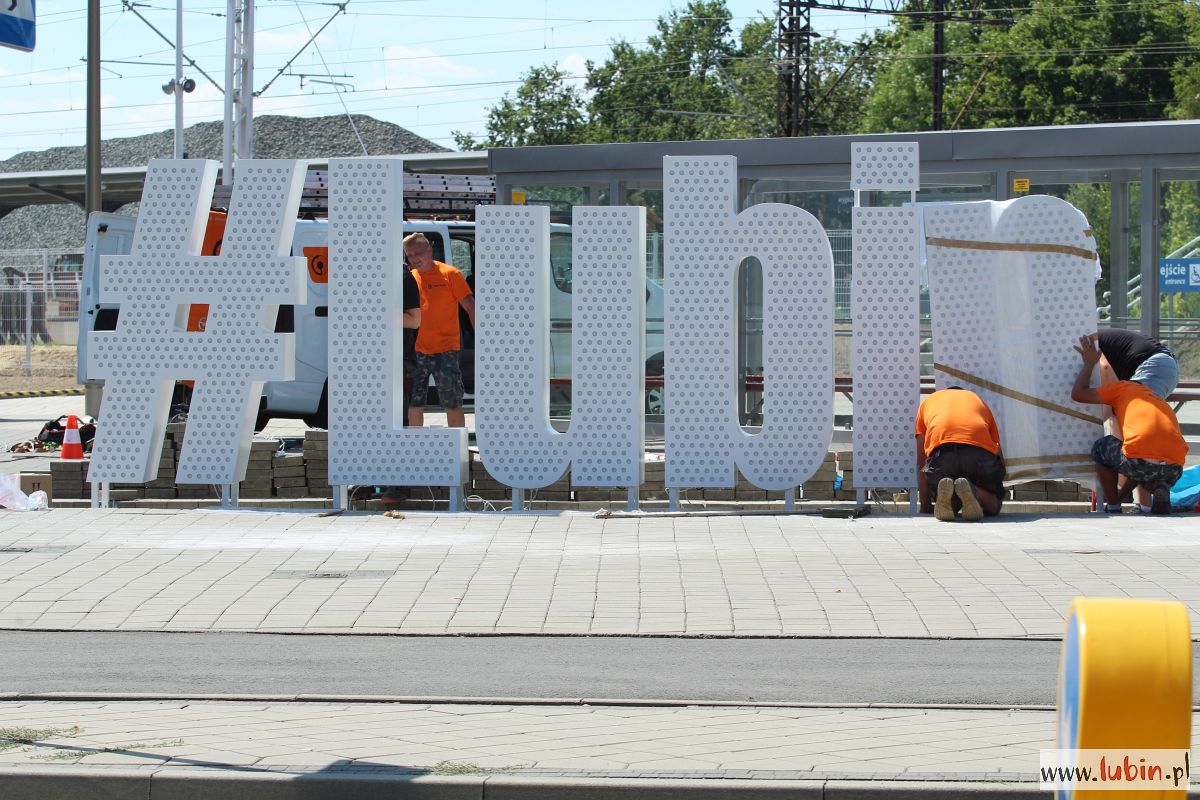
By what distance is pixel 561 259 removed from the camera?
56.4ft

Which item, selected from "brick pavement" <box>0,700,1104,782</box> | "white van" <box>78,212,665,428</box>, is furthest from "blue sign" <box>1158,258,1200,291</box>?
"brick pavement" <box>0,700,1104,782</box>

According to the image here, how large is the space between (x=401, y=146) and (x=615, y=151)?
97317mm

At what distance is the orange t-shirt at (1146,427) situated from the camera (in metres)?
11.1

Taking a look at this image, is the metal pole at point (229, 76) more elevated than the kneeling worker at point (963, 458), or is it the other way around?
the metal pole at point (229, 76)

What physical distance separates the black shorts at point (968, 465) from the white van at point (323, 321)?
5.66 meters

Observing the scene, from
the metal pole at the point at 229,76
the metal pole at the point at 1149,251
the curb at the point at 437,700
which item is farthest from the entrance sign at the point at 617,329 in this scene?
the metal pole at the point at 229,76

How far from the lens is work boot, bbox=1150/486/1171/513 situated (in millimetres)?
11289

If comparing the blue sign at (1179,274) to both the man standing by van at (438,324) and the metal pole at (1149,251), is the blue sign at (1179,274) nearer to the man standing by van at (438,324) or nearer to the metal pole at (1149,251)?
the metal pole at (1149,251)

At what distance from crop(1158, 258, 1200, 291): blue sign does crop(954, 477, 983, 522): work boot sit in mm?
5975

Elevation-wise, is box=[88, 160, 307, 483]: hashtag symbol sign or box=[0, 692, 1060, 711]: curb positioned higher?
box=[88, 160, 307, 483]: hashtag symbol sign

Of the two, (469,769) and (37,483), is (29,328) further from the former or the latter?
(469,769)

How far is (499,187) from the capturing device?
1700 centimetres

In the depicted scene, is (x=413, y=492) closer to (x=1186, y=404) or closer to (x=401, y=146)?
(x=1186, y=404)

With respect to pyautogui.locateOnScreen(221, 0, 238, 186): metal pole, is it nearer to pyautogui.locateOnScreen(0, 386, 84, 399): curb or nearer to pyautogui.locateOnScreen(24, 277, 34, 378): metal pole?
pyautogui.locateOnScreen(0, 386, 84, 399): curb
